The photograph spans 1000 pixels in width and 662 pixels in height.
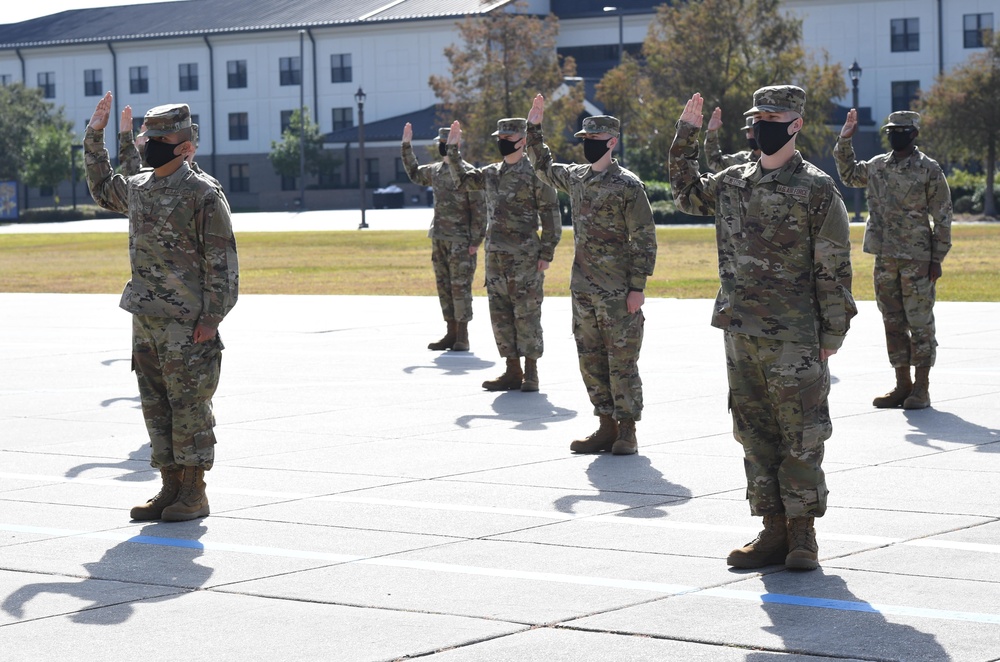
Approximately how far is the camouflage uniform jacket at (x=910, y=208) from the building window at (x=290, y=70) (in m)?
83.3

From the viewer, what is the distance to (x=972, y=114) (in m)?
55.2

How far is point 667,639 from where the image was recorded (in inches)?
230

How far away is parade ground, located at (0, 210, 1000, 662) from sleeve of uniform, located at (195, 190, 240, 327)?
3.65 ft

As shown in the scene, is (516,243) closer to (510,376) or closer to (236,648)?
(510,376)

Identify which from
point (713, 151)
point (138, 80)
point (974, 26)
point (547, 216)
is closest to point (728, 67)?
point (974, 26)

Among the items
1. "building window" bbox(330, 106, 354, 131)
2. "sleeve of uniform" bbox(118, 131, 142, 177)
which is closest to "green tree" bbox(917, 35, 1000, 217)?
"building window" bbox(330, 106, 354, 131)

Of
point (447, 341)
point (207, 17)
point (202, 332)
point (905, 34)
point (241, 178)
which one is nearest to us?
point (202, 332)

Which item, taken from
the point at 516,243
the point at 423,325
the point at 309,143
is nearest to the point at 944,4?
the point at 309,143

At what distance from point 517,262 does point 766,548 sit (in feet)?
21.9

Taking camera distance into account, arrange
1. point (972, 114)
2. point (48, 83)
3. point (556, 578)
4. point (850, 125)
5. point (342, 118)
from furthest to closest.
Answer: point (48, 83)
point (342, 118)
point (972, 114)
point (850, 125)
point (556, 578)

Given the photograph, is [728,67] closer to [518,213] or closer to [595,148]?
[518,213]

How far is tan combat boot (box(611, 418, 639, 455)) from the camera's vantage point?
9.98 m

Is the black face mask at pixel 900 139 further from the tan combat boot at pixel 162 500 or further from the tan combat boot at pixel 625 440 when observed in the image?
the tan combat boot at pixel 162 500

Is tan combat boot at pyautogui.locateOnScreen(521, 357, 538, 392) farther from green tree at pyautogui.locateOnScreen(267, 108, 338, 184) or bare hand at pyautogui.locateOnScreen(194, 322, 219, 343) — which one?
green tree at pyautogui.locateOnScreen(267, 108, 338, 184)
